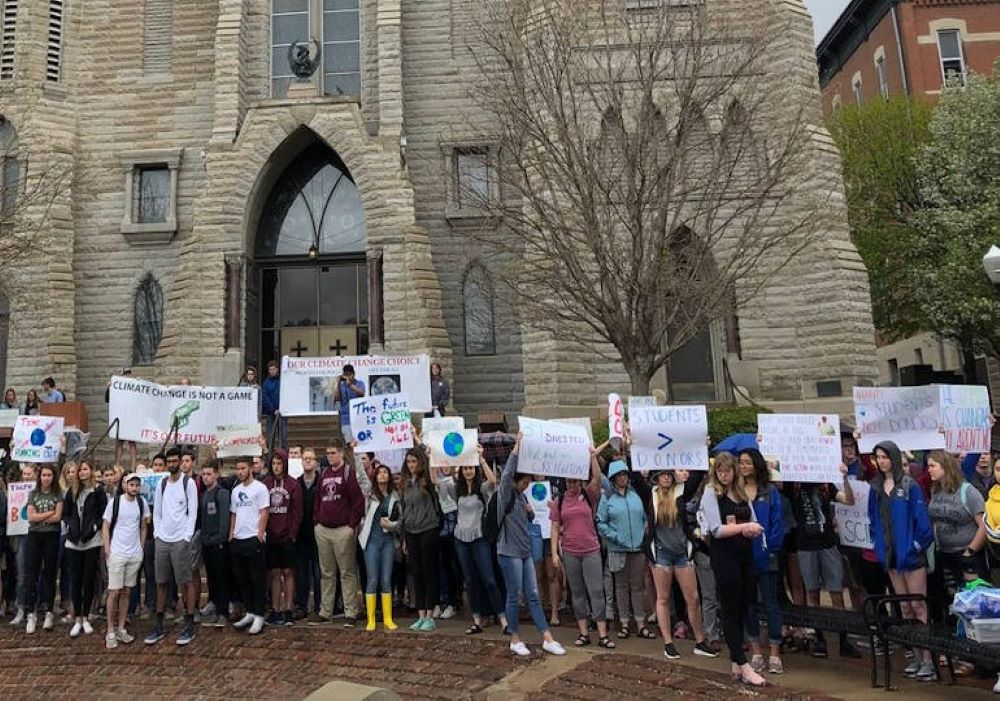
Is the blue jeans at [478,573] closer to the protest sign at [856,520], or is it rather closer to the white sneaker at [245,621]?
the white sneaker at [245,621]

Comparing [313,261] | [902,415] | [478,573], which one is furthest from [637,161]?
[313,261]

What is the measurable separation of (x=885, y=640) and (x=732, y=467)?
1.87 meters

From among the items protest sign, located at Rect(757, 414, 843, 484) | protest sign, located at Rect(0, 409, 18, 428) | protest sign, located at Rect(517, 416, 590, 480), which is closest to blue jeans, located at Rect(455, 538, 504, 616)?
protest sign, located at Rect(517, 416, 590, 480)

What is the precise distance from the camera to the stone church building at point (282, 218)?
1762cm

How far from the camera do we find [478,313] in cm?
2092

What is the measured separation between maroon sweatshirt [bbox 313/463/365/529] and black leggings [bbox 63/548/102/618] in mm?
2667

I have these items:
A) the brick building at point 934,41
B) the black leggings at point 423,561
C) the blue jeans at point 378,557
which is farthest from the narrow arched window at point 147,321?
the brick building at point 934,41

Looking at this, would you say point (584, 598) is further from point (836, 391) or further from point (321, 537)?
point (836, 391)

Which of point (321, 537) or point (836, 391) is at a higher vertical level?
point (836, 391)

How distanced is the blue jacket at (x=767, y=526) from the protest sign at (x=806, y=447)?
77 centimetres

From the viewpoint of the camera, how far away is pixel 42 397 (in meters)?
17.9

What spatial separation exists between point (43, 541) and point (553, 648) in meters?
6.27

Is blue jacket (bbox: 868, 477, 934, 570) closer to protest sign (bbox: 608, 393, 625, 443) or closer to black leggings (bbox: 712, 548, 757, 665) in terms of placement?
black leggings (bbox: 712, 548, 757, 665)

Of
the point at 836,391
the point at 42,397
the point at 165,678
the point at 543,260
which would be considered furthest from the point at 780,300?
the point at 42,397
